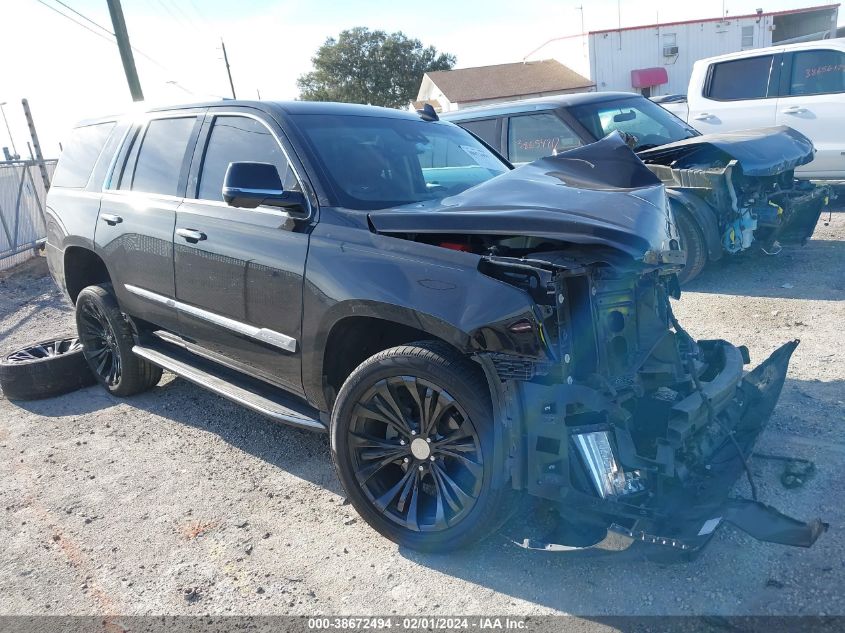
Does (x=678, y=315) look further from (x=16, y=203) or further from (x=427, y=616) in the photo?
(x=16, y=203)

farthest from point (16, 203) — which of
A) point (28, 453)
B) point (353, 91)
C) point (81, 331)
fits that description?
point (353, 91)

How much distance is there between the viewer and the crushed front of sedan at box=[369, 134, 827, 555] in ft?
8.36

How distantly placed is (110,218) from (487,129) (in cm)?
451

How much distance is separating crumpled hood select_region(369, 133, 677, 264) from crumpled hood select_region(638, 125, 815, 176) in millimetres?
3063

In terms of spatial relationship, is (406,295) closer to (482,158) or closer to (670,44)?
(482,158)

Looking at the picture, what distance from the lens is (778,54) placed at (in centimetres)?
909

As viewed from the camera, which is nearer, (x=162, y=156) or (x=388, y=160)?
(x=388, y=160)

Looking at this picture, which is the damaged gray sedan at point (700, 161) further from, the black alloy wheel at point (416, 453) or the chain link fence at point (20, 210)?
Answer: the chain link fence at point (20, 210)

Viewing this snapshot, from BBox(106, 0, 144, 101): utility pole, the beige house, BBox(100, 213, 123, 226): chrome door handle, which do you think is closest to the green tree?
the beige house

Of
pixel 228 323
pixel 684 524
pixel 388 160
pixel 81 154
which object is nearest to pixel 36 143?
pixel 81 154

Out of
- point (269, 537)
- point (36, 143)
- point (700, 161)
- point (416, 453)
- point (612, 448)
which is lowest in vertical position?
point (269, 537)

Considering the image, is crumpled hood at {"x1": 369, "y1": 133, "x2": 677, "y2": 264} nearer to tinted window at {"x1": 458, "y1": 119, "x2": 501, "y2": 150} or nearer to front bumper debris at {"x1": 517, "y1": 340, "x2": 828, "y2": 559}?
front bumper debris at {"x1": 517, "y1": 340, "x2": 828, "y2": 559}

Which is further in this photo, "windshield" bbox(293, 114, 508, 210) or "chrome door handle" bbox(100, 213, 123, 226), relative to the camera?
"chrome door handle" bbox(100, 213, 123, 226)

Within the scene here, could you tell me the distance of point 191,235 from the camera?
12.8ft
